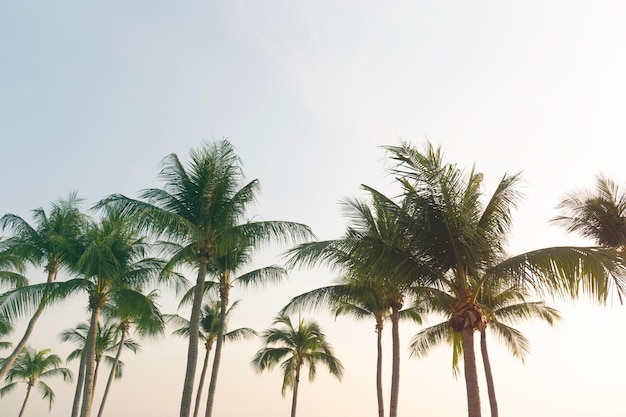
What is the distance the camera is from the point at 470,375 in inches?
448

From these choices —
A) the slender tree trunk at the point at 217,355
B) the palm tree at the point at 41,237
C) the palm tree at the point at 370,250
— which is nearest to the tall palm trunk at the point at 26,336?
the palm tree at the point at 41,237

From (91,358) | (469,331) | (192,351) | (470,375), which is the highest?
(91,358)

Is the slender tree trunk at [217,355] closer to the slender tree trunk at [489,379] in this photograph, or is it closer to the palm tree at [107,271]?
the palm tree at [107,271]

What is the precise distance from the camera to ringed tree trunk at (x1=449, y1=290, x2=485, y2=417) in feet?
36.8

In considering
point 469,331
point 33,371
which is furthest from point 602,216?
point 33,371

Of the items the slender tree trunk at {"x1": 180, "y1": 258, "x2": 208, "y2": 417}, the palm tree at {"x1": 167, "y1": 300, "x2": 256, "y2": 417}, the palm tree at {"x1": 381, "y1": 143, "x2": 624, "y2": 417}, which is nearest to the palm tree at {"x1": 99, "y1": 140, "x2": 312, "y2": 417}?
the slender tree trunk at {"x1": 180, "y1": 258, "x2": 208, "y2": 417}

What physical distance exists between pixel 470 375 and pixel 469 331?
2.99ft

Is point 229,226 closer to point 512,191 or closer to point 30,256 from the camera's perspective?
point 512,191

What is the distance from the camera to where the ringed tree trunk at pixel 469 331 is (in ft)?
36.8

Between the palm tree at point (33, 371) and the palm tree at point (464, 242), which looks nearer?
the palm tree at point (464, 242)

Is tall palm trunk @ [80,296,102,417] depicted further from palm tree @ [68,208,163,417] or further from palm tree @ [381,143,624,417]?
Result: palm tree @ [381,143,624,417]

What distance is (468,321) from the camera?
11.6m

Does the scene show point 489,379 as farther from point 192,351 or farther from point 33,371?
point 33,371

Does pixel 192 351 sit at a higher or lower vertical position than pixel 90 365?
lower
